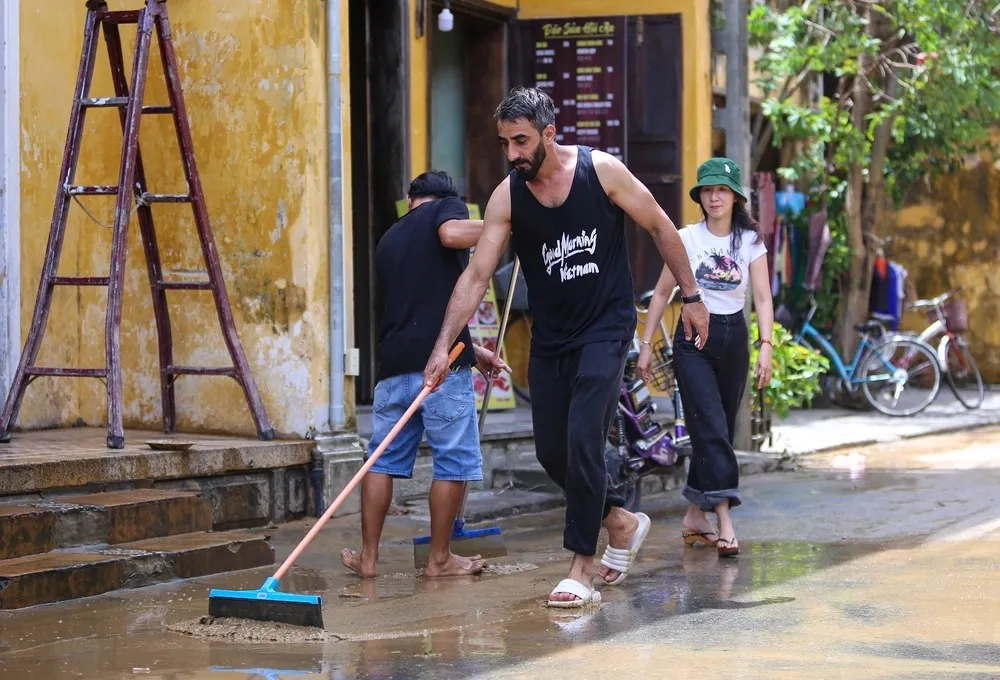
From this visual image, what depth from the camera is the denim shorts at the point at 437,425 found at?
21.9 feet

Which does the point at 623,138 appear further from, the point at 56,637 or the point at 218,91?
the point at 56,637

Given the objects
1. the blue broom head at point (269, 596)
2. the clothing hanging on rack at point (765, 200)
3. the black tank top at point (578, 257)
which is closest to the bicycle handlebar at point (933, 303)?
the clothing hanging on rack at point (765, 200)

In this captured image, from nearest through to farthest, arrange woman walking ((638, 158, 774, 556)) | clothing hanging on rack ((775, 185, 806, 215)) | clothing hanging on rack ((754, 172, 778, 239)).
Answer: woman walking ((638, 158, 774, 556)) < clothing hanging on rack ((754, 172, 778, 239)) < clothing hanging on rack ((775, 185, 806, 215))

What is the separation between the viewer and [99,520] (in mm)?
6746

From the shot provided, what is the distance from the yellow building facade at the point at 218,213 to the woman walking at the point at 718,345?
1.95 metres

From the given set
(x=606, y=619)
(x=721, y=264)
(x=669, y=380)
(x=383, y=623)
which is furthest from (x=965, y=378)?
(x=383, y=623)

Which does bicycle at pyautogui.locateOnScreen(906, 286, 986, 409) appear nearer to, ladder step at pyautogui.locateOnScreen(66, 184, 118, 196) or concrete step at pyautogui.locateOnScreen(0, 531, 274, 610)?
ladder step at pyautogui.locateOnScreen(66, 184, 118, 196)

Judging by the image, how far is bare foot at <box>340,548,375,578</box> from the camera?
6.72 meters

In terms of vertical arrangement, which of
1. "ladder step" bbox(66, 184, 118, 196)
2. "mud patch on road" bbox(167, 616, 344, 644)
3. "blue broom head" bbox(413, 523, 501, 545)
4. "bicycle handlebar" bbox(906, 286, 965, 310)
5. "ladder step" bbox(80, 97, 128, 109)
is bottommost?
"blue broom head" bbox(413, 523, 501, 545)

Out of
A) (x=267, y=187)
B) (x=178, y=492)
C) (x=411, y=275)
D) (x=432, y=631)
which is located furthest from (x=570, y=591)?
(x=267, y=187)

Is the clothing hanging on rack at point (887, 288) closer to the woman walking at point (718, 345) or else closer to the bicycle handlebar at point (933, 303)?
the bicycle handlebar at point (933, 303)

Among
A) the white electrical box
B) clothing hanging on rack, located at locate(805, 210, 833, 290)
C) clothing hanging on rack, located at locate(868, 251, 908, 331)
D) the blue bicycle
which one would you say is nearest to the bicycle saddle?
the blue bicycle

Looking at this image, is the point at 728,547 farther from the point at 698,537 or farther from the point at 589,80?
the point at 589,80

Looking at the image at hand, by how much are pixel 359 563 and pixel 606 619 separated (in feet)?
5.14
